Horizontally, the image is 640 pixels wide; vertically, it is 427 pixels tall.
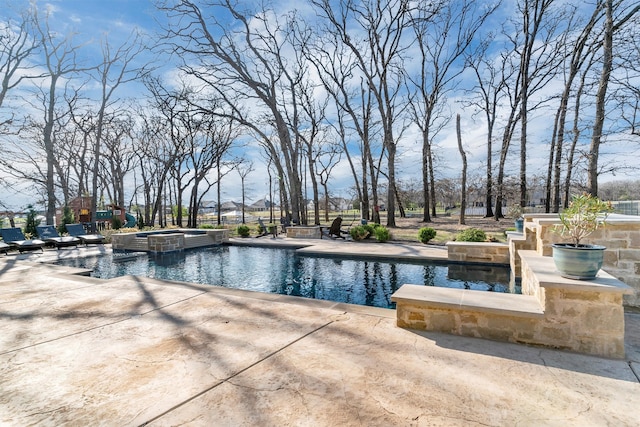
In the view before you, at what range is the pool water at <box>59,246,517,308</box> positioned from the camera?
19.2 ft

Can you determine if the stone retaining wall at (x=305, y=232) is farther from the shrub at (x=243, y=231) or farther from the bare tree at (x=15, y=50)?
the bare tree at (x=15, y=50)

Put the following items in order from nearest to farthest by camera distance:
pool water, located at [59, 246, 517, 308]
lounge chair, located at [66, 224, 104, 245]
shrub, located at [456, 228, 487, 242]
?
pool water, located at [59, 246, 517, 308]
shrub, located at [456, 228, 487, 242]
lounge chair, located at [66, 224, 104, 245]

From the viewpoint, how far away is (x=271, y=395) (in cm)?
205

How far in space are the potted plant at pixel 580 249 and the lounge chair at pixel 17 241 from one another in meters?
13.7

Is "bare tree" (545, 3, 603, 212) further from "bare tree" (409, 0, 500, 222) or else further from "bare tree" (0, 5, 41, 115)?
"bare tree" (0, 5, 41, 115)

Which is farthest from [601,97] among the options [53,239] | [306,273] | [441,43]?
[53,239]

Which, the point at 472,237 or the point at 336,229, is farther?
the point at 336,229

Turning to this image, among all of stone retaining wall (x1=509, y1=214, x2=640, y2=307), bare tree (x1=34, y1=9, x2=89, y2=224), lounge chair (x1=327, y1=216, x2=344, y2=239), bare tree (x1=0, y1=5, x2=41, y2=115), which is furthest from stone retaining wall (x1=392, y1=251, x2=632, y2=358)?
bare tree (x1=0, y1=5, x2=41, y2=115)

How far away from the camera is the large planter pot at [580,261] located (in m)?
2.68

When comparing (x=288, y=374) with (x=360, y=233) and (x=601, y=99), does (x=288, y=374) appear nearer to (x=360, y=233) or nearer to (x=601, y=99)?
(x=360, y=233)

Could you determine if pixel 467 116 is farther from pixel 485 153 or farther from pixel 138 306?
pixel 138 306

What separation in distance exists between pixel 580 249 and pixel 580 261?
0.11 m

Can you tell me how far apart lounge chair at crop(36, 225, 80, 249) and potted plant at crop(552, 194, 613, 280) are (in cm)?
1393

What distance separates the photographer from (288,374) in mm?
2307
